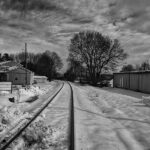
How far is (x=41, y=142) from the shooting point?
5.42m

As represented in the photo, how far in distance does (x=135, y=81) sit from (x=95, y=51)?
20607 mm

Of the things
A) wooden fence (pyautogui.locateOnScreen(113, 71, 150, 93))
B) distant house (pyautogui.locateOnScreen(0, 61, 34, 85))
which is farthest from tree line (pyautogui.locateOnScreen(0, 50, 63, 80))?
wooden fence (pyautogui.locateOnScreen(113, 71, 150, 93))

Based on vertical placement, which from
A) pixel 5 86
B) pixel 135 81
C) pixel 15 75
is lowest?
pixel 5 86

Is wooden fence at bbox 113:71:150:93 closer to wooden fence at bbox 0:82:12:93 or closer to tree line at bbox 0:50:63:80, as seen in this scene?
wooden fence at bbox 0:82:12:93

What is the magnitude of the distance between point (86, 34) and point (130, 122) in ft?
134

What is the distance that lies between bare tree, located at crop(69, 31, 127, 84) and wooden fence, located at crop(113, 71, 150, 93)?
32.0ft

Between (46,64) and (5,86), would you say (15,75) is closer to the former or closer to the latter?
(5,86)

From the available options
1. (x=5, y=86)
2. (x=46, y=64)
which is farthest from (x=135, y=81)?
(x=46, y=64)

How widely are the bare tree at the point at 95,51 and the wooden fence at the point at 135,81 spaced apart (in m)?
9.74

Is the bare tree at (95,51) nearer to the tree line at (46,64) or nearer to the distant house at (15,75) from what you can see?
the distant house at (15,75)

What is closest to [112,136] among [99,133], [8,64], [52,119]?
[99,133]

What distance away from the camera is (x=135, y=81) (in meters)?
27.0

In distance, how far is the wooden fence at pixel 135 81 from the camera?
75.8ft

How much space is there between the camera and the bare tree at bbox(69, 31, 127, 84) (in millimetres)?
45438
